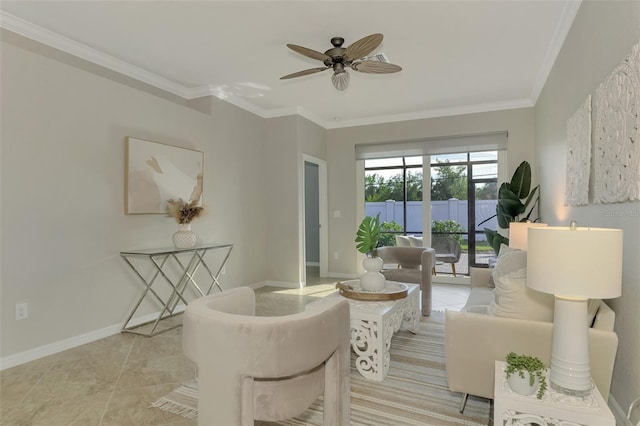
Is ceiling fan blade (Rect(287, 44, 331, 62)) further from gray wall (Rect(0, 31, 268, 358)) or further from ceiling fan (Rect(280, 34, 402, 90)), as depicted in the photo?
gray wall (Rect(0, 31, 268, 358))

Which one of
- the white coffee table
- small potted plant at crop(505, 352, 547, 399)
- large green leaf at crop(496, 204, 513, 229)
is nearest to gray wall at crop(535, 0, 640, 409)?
small potted plant at crop(505, 352, 547, 399)

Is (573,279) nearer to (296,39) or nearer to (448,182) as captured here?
(296,39)

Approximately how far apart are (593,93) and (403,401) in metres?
2.26

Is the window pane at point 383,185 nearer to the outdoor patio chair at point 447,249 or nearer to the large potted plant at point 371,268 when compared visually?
the outdoor patio chair at point 447,249

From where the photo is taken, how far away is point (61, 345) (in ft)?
9.75

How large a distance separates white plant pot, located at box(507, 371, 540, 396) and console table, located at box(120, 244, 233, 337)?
116 inches

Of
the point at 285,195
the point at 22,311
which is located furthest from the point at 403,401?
the point at 285,195

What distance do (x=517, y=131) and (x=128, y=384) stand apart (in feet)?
18.0

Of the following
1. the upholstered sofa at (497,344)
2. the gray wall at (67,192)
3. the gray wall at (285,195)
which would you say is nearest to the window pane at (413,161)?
the gray wall at (285,195)

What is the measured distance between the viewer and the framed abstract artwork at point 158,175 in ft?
11.6

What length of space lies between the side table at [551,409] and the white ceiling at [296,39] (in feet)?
8.74

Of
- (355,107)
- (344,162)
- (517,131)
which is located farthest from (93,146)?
(517,131)

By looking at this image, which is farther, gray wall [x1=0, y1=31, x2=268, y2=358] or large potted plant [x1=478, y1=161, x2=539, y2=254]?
large potted plant [x1=478, y1=161, x2=539, y2=254]

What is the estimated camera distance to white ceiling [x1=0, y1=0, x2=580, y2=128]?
2.76 m
